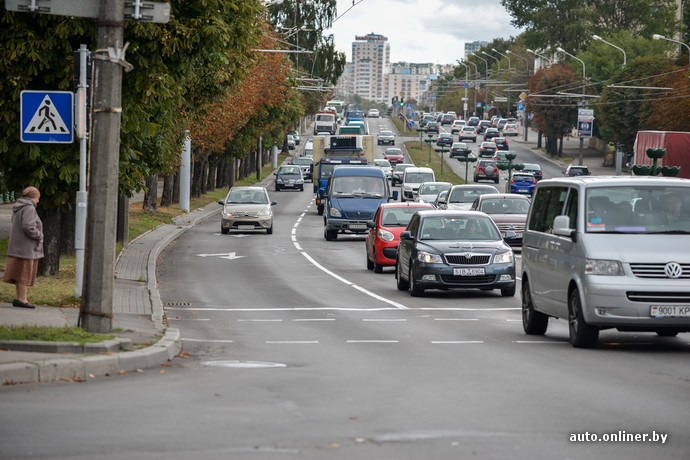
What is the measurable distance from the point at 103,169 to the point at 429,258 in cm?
970

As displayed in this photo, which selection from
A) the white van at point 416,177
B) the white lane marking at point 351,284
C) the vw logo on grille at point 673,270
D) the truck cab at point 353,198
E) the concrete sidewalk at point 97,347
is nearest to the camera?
the concrete sidewalk at point 97,347

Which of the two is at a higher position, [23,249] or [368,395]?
[23,249]

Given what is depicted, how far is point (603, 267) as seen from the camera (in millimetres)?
13016

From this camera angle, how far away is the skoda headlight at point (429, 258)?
69.7ft

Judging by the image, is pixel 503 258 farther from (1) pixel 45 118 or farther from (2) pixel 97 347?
(2) pixel 97 347

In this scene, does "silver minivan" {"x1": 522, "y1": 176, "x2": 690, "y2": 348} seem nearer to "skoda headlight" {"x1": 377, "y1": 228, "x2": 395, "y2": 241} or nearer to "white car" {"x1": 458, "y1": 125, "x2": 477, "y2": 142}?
"skoda headlight" {"x1": 377, "y1": 228, "x2": 395, "y2": 241}

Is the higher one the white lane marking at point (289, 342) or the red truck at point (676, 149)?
the red truck at point (676, 149)

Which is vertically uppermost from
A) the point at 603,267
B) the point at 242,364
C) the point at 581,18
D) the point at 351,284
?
the point at 581,18

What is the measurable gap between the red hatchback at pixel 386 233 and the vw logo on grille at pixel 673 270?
1424 cm

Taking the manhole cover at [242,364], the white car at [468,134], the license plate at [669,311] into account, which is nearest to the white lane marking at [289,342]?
the manhole cover at [242,364]

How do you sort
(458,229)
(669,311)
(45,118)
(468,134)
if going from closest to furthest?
1. (669,311)
2. (45,118)
3. (458,229)
4. (468,134)

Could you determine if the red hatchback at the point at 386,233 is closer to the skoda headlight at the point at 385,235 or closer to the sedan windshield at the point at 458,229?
the skoda headlight at the point at 385,235

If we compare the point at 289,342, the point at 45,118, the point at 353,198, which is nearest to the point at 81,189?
the point at 45,118

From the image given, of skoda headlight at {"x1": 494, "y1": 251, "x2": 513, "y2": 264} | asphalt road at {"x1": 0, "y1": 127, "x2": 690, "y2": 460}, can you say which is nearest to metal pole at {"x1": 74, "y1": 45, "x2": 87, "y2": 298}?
asphalt road at {"x1": 0, "y1": 127, "x2": 690, "y2": 460}
